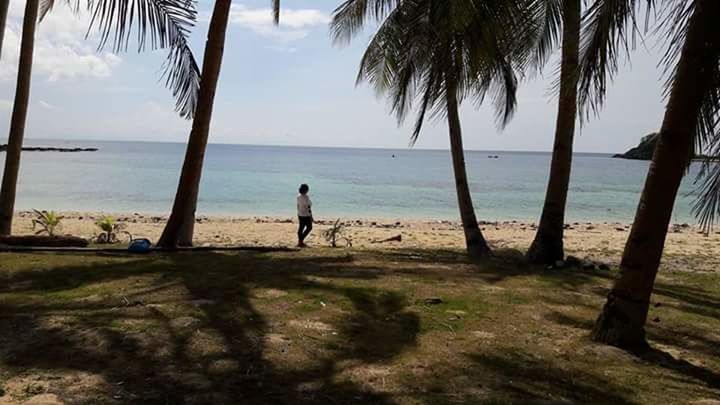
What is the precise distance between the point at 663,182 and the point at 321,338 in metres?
2.78

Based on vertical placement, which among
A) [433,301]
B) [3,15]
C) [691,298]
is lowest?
Answer: [433,301]

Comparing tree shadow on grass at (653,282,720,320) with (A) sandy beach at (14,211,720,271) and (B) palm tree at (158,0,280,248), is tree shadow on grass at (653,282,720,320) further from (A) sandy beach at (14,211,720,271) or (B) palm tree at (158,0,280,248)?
(B) palm tree at (158,0,280,248)

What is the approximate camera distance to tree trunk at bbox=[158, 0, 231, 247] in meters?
8.70

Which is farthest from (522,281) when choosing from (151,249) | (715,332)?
(151,249)

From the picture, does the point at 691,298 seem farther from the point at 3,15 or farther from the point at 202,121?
the point at 3,15

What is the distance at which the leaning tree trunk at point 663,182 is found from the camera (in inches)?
173

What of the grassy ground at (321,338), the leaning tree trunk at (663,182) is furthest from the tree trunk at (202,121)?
the leaning tree trunk at (663,182)

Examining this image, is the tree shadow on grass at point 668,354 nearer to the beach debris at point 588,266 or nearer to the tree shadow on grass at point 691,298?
the tree shadow on grass at point 691,298

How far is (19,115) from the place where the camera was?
31.3ft

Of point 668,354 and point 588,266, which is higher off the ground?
point 588,266

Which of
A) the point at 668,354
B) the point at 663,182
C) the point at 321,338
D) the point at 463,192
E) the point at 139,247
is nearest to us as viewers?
the point at 663,182

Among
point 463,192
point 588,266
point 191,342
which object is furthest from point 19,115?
point 588,266

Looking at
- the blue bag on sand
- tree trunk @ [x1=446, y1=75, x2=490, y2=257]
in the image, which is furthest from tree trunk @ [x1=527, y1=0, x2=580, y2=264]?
the blue bag on sand

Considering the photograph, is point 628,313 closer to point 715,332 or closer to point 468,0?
point 715,332
